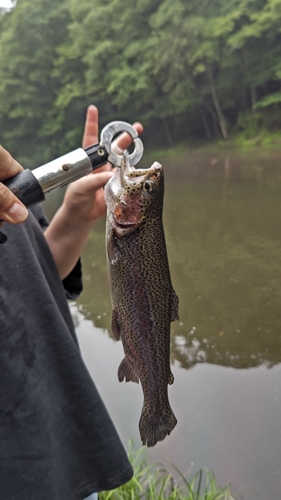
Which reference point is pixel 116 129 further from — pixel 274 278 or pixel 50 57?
pixel 50 57

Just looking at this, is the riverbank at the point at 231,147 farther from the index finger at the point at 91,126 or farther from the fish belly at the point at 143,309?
the fish belly at the point at 143,309

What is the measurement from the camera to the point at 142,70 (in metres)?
18.5

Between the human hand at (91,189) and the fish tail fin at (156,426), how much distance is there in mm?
851

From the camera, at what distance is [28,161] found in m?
24.5

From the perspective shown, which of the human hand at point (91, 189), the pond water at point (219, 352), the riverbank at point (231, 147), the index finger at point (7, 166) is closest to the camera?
the index finger at point (7, 166)

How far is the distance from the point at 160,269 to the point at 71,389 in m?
0.65

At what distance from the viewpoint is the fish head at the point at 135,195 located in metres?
1.23

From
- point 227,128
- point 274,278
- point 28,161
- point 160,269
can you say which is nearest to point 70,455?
point 160,269

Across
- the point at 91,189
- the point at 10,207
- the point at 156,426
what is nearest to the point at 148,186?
the point at 91,189

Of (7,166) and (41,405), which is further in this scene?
(41,405)

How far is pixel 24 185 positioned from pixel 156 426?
0.89m

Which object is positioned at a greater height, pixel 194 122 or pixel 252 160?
pixel 252 160

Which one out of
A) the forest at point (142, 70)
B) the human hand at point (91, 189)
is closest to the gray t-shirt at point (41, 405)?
the human hand at point (91, 189)

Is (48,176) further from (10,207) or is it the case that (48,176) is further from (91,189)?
(91,189)
